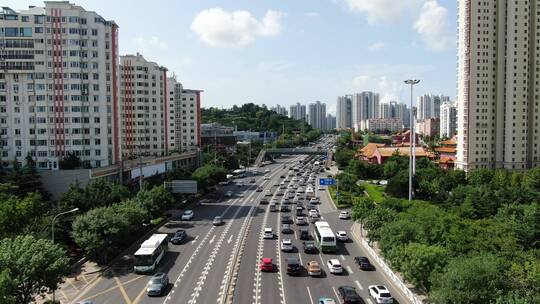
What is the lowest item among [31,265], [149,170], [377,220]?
[377,220]

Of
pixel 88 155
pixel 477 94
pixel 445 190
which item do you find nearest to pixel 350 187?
pixel 445 190

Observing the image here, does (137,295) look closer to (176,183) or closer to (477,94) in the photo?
(176,183)

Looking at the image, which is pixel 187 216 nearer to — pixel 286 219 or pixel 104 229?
pixel 286 219

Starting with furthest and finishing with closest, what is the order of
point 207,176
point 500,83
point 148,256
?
1. point 500,83
2. point 207,176
3. point 148,256

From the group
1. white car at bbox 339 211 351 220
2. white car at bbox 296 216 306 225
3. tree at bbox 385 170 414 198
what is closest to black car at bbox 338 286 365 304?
white car at bbox 296 216 306 225

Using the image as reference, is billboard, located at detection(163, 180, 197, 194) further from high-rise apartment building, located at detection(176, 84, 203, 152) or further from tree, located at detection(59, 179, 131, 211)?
high-rise apartment building, located at detection(176, 84, 203, 152)

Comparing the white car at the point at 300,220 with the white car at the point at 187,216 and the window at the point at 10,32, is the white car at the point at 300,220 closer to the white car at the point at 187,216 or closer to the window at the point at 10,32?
the white car at the point at 187,216

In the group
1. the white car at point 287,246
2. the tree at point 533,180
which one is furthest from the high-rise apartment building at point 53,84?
the tree at point 533,180

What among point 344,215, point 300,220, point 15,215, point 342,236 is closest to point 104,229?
point 15,215
